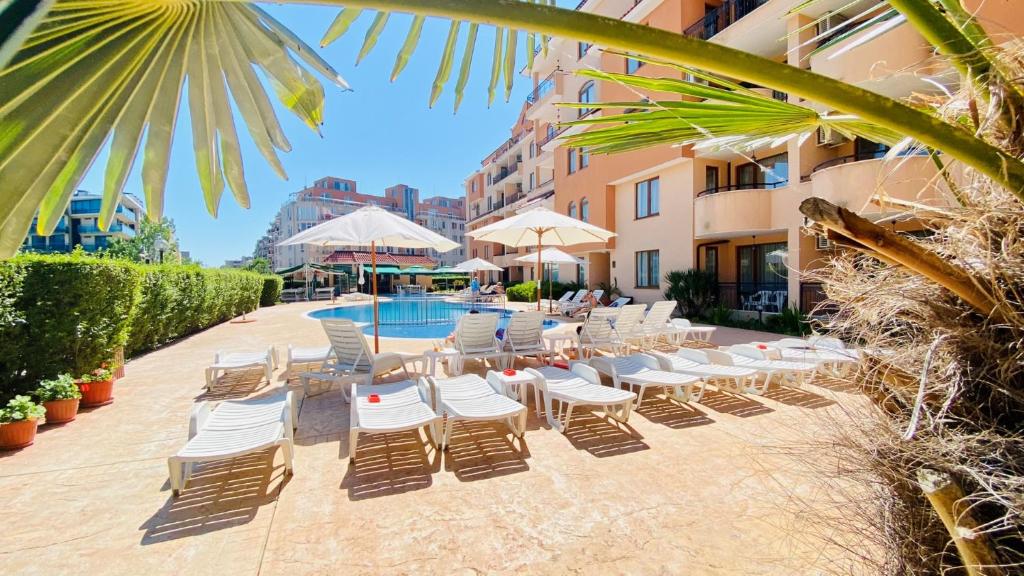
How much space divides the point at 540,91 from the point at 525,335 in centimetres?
2422

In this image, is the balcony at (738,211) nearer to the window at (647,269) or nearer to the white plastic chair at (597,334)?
the window at (647,269)

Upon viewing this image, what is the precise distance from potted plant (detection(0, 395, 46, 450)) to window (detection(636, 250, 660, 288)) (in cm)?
1813

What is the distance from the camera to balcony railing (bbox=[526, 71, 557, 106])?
2651 centimetres

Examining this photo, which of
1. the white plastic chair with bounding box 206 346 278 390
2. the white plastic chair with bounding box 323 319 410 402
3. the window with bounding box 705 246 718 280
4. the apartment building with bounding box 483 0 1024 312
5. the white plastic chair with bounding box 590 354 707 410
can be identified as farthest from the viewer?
the window with bounding box 705 246 718 280

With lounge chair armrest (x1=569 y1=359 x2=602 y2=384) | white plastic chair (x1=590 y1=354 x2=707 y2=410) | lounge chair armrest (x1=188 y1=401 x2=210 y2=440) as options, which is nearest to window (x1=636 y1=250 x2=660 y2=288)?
white plastic chair (x1=590 y1=354 x2=707 y2=410)

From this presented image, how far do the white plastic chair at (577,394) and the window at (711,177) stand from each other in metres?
13.8

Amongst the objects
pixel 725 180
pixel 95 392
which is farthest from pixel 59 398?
pixel 725 180

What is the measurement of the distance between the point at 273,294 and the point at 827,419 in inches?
1294

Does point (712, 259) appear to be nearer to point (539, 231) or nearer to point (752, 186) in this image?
point (752, 186)

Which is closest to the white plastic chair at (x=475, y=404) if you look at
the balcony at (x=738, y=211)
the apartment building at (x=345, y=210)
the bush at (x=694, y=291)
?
the balcony at (x=738, y=211)

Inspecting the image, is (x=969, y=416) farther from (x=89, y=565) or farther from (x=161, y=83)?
(x=89, y=565)

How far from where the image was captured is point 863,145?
43.5 feet

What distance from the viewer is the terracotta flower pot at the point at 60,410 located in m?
5.08

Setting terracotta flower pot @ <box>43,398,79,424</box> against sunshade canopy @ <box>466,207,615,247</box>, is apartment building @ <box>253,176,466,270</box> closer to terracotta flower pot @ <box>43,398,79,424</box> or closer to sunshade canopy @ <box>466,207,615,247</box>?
sunshade canopy @ <box>466,207,615,247</box>
